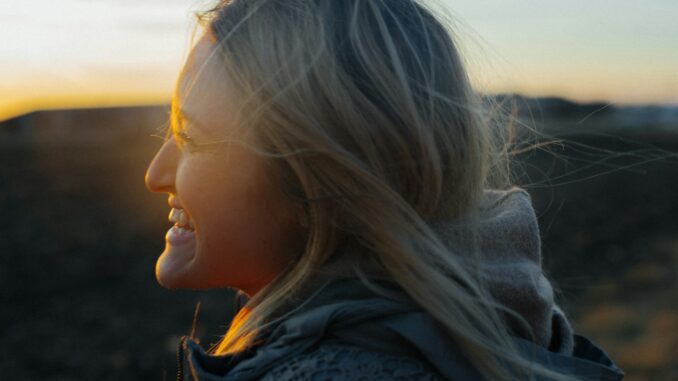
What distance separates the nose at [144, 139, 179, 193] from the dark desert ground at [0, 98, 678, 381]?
31.7 inches

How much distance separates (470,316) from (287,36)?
54 cm

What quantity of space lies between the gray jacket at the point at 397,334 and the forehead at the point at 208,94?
0.33 meters

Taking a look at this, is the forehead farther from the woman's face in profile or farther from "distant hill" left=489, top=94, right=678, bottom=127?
"distant hill" left=489, top=94, right=678, bottom=127

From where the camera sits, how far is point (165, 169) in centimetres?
162

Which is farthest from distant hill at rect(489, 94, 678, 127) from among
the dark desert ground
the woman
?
the woman

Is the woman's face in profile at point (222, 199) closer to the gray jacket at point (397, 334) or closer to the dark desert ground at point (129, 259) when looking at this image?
the gray jacket at point (397, 334)

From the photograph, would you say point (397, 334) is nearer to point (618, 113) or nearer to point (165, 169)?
point (165, 169)

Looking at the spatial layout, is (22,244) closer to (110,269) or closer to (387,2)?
(110,269)

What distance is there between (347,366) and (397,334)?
0.09 m

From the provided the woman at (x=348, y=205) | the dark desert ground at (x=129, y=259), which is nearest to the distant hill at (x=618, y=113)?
the dark desert ground at (x=129, y=259)

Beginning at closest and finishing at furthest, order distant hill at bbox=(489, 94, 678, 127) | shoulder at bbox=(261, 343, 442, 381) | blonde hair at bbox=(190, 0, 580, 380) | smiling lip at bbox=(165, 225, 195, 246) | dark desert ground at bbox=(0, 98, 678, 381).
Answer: shoulder at bbox=(261, 343, 442, 381) → blonde hair at bbox=(190, 0, 580, 380) → smiling lip at bbox=(165, 225, 195, 246) → dark desert ground at bbox=(0, 98, 678, 381) → distant hill at bbox=(489, 94, 678, 127)

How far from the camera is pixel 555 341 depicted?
5.37ft

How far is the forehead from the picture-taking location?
4.98ft

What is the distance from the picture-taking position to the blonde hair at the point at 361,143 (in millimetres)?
1436
